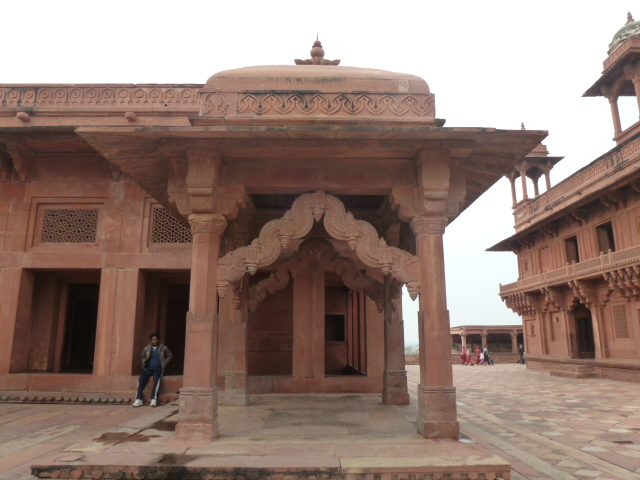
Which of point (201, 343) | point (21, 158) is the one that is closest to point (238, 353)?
point (201, 343)

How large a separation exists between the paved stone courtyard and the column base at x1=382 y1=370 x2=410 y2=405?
216 mm

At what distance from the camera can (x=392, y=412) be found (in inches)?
270

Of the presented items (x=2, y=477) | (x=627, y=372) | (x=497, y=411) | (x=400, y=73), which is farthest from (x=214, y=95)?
(x=627, y=372)

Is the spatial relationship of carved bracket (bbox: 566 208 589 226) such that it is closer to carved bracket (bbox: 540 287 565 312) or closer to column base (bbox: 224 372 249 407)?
carved bracket (bbox: 540 287 565 312)

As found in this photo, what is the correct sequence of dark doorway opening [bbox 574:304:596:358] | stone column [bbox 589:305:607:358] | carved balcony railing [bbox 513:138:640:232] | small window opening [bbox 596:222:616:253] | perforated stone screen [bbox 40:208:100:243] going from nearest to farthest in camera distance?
1. perforated stone screen [bbox 40:208:100:243]
2. carved balcony railing [bbox 513:138:640:232]
3. stone column [bbox 589:305:607:358]
4. small window opening [bbox 596:222:616:253]
5. dark doorway opening [bbox 574:304:596:358]

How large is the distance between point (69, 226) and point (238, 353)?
5134 mm

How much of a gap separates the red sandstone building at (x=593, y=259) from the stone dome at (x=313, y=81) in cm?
1279

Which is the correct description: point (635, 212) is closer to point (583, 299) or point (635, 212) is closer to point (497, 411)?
point (583, 299)

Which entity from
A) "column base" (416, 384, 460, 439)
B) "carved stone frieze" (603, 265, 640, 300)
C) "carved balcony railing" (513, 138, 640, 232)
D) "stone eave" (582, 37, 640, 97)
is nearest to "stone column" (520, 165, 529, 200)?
"carved balcony railing" (513, 138, 640, 232)

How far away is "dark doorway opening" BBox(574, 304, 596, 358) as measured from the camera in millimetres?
21734

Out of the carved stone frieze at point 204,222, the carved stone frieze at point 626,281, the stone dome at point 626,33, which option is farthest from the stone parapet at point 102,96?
the stone dome at point 626,33

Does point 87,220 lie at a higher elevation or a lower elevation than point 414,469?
higher

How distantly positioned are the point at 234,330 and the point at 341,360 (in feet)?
18.6

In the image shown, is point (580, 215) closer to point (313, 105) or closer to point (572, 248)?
point (572, 248)
